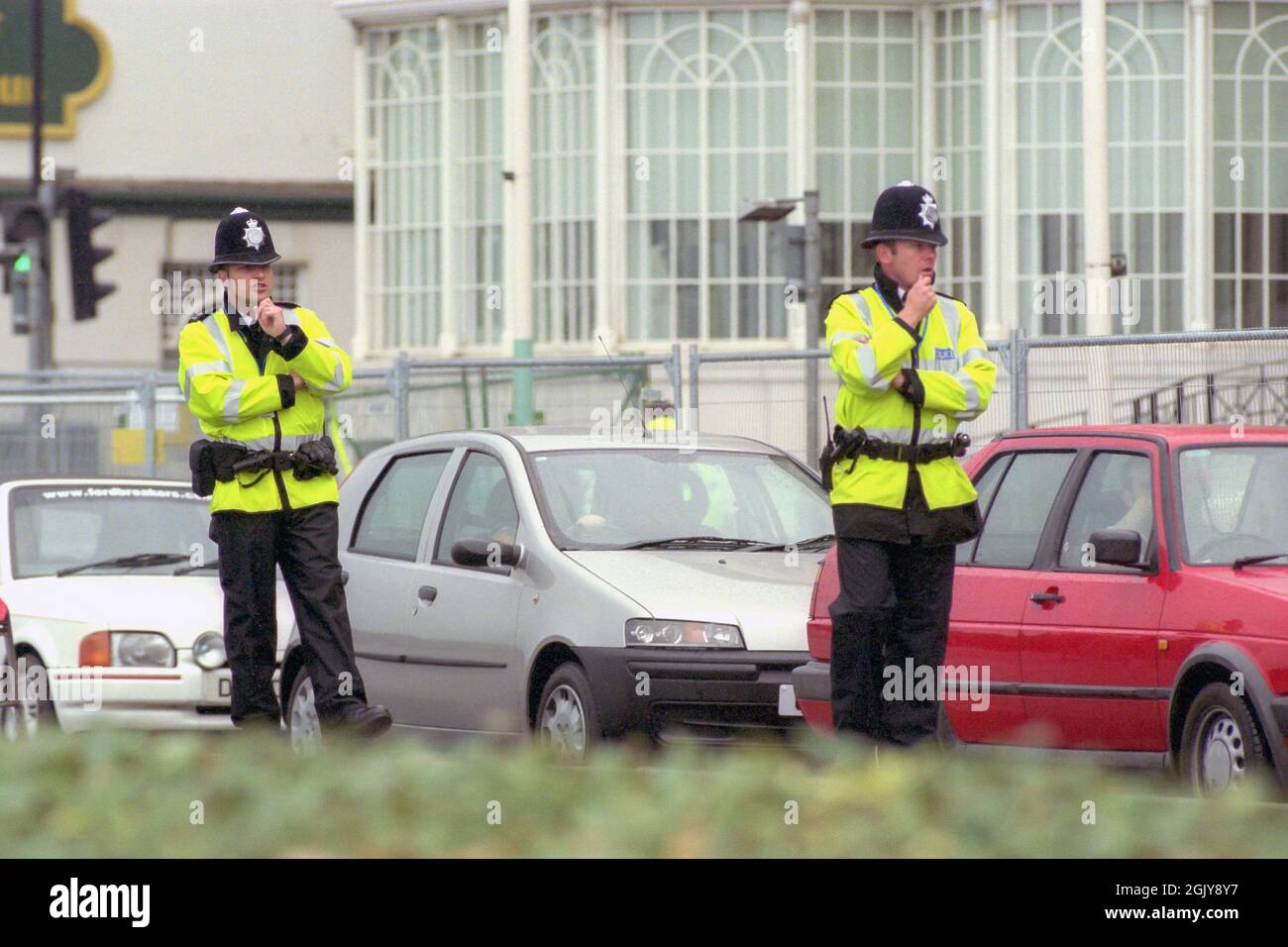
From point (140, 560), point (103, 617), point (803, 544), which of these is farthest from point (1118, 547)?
point (140, 560)

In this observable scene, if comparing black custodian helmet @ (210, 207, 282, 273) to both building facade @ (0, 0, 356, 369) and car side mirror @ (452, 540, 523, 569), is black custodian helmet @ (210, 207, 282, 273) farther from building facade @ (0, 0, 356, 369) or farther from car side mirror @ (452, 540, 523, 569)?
building facade @ (0, 0, 356, 369)

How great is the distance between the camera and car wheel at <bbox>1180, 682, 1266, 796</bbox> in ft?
23.4

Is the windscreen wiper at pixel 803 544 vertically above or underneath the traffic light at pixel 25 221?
underneath

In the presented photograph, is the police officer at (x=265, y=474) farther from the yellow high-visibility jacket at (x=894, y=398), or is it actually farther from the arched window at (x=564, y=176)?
the arched window at (x=564, y=176)

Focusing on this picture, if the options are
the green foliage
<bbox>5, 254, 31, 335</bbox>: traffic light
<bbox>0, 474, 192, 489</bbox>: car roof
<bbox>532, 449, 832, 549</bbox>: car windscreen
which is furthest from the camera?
<bbox>5, 254, 31, 335</bbox>: traffic light

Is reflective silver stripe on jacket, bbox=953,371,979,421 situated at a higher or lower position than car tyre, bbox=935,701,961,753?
higher

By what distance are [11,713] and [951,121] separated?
1637cm

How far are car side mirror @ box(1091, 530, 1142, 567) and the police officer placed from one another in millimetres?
2608

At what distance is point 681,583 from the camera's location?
891 centimetres

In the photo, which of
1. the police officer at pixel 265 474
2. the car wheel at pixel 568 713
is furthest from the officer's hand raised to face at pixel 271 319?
the car wheel at pixel 568 713

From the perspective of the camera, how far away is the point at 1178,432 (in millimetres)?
8195

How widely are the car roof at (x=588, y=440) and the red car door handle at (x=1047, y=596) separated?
237 cm

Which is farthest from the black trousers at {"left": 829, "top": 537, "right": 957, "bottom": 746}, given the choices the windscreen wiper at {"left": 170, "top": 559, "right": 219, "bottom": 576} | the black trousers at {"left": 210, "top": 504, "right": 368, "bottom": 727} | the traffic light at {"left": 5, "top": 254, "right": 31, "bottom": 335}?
the traffic light at {"left": 5, "top": 254, "right": 31, "bottom": 335}

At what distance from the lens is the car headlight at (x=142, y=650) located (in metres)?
10.2
